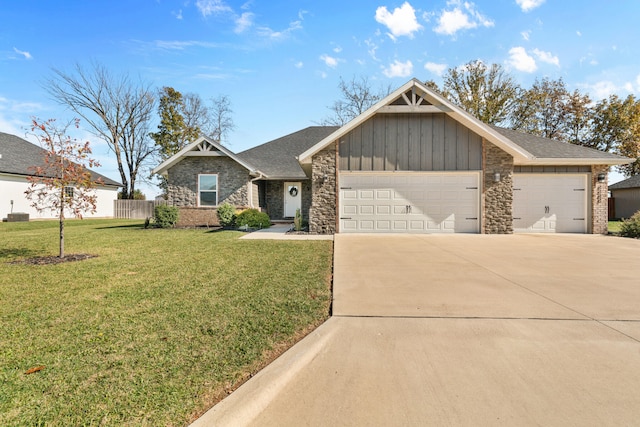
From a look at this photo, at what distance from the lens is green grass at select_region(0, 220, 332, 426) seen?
1937 mm

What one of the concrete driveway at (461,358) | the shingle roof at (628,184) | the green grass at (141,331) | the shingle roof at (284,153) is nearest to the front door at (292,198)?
the shingle roof at (284,153)

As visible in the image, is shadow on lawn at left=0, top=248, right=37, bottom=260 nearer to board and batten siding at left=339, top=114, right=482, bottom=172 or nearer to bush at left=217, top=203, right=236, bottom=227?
bush at left=217, top=203, right=236, bottom=227

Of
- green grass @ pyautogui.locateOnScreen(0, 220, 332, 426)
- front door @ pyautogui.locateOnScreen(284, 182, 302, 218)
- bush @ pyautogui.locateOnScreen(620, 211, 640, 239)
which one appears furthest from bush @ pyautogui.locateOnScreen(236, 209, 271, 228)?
bush @ pyautogui.locateOnScreen(620, 211, 640, 239)

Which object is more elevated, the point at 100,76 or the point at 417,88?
the point at 100,76

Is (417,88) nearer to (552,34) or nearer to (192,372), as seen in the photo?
(552,34)

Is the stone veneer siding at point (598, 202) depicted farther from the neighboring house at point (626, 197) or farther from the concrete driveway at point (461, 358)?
the neighboring house at point (626, 197)

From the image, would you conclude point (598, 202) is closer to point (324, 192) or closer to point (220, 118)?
point (324, 192)

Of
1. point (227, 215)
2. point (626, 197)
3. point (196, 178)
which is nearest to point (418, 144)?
point (227, 215)

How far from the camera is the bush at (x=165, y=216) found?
1449 cm

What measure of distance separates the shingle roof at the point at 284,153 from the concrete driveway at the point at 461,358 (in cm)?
1266

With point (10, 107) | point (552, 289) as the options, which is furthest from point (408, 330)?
point (10, 107)

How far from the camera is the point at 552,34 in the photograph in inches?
438

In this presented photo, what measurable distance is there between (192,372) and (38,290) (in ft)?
13.2

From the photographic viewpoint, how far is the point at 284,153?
18938 mm
